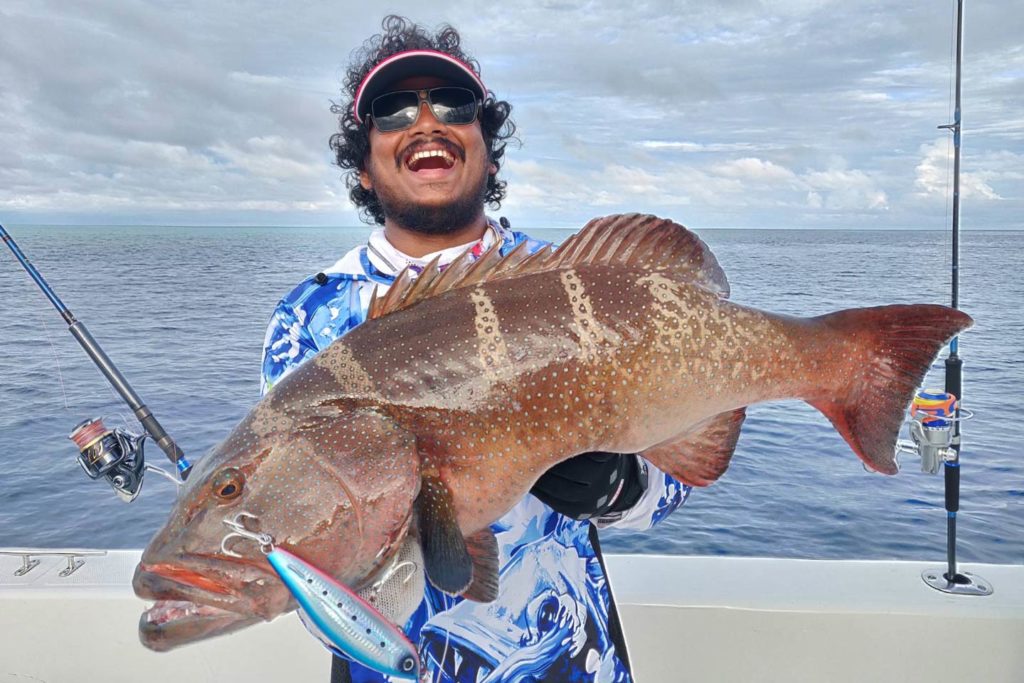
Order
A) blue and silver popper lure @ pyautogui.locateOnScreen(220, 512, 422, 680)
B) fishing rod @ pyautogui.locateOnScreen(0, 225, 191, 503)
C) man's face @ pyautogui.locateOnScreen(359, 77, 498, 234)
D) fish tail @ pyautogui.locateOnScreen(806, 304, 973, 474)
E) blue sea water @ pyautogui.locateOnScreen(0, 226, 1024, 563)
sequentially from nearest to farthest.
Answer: blue and silver popper lure @ pyautogui.locateOnScreen(220, 512, 422, 680), fish tail @ pyautogui.locateOnScreen(806, 304, 973, 474), man's face @ pyautogui.locateOnScreen(359, 77, 498, 234), fishing rod @ pyautogui.locateOnScreen(0, 225, 191, 503), blue sea water @ pyautogui.locateOnScreen(0, 226, 1024, 563)

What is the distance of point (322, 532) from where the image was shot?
163 cm

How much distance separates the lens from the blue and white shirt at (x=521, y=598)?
90.5 inches

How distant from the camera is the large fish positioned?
5.33ft

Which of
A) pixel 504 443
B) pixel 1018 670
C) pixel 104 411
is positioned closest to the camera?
pixel 504 443

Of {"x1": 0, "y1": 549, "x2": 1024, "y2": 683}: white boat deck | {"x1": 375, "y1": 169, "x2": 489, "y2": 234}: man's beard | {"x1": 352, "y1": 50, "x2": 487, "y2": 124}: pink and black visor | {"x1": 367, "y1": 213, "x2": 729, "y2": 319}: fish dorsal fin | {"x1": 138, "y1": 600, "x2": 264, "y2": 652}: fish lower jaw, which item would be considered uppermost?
{"x1": 352, "y1": 50, "x2": 487, "y2": 124}: pink and black visor

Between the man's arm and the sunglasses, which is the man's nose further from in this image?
the man's arm

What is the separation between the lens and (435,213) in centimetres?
263

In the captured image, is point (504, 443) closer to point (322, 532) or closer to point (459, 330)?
point (459, 330)

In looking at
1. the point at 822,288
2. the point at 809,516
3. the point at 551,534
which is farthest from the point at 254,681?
the point at 822,288

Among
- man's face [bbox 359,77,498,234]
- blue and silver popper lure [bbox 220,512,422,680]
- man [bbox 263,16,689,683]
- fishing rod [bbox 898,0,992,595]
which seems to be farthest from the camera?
fishing rod [bbox 898,0,992,595]

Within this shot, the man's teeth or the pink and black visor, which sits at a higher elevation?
the pink and black visor

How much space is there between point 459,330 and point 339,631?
0.75 meters

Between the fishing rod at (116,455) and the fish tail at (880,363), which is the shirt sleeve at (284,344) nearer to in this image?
the fishing rod at (116,455)

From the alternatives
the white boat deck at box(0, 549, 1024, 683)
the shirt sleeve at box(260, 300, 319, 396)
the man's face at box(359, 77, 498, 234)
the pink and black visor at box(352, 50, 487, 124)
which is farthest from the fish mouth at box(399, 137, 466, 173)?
the white boat deck at box(0, 549, 1024, 683)
